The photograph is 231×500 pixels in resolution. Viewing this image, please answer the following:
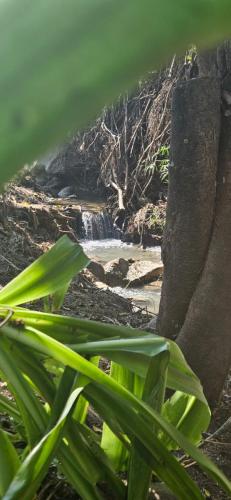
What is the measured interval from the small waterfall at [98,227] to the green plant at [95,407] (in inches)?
363

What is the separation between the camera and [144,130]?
10547 mm

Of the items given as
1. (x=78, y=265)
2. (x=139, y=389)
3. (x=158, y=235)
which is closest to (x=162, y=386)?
(x=139, y=389)

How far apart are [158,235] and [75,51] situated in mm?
9822

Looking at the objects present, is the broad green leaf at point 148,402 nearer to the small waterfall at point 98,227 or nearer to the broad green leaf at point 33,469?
the broad green leaf at point 33,469

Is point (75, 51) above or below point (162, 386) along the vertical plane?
above

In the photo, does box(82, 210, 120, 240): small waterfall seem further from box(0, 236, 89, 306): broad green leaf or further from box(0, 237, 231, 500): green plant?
box(0, 237, 231, 500): green plant

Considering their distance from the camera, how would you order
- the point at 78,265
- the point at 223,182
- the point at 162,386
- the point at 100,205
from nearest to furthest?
the point at 162,386 → the point at 78,265 → the point at 223,182 → the point at 100,205

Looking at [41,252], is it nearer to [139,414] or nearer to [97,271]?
[97,271]

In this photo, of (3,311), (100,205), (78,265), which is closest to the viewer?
(3,311)

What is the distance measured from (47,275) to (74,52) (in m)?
1.44

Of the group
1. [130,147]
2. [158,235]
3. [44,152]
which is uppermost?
[130,147]

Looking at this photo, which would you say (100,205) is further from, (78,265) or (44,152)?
(44,152)

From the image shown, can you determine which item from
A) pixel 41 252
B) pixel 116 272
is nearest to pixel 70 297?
pixel 41 252

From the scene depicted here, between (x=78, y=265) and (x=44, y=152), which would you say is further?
(x=78, y=265)
